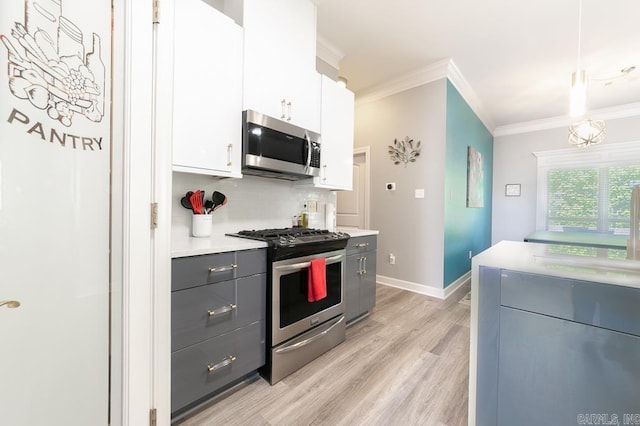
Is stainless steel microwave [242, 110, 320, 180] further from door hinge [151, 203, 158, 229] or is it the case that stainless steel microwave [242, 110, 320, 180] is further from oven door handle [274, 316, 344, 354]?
oven door handle [274, 316, 344, 354]

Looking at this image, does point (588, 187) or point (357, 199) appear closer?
point (357, 199)

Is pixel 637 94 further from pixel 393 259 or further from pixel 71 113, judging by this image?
pixel 71 113

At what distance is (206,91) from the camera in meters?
1.60

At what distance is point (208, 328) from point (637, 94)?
21.5 feet

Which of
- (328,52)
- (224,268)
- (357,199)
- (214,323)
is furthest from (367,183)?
(214,323)

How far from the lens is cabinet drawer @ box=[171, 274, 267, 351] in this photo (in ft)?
4.11

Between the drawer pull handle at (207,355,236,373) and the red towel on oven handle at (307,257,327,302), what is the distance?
585mm

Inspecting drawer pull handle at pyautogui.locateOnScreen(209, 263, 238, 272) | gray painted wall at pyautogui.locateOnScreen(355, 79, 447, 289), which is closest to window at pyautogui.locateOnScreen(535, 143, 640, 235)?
gray painted wall at pyautogui.locateOnScreen(355, 79, 447, 289)

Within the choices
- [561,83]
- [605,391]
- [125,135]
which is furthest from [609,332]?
[561,83]

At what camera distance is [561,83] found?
372 cm

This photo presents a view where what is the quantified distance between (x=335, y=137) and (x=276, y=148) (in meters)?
0.84

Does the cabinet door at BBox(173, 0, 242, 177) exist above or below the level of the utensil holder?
above

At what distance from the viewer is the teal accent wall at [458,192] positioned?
10.9ft

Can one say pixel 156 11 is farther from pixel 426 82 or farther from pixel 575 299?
pixel 426 82
